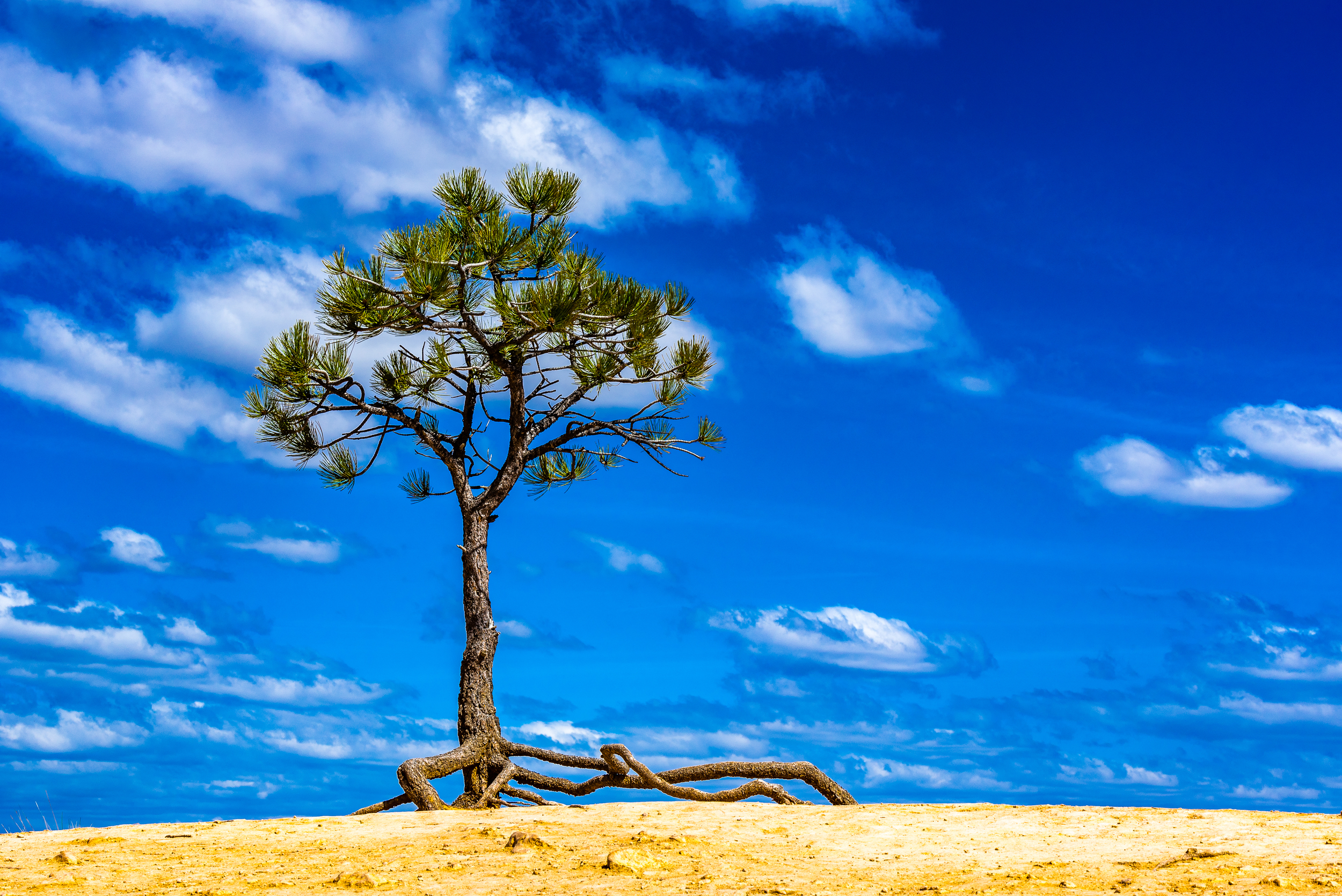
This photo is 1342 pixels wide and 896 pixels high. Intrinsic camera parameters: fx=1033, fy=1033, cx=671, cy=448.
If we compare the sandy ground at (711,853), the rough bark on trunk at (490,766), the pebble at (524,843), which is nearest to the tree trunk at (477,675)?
the rough bark on trunk at (490,766)

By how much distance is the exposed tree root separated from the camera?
34.8ft

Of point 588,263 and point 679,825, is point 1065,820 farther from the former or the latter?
point 588,263

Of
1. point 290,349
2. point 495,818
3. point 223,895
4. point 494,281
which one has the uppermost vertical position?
point 494,281

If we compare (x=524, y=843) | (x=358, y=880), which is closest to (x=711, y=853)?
(x=524, y=843)

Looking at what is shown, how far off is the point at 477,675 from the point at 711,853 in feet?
17.3

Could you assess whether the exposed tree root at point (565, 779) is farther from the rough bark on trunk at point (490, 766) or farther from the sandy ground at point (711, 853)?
the sandy ground at point (711, 853)

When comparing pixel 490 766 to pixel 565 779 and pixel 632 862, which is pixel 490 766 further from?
pixel 632 862

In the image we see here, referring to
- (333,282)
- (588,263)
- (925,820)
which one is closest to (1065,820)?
(925,820)

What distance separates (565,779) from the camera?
460 inches

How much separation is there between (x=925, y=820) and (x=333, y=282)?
8.67 meters

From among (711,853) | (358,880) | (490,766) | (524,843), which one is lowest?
(358,880)

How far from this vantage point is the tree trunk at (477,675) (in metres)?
11.5

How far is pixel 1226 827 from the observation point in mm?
7707

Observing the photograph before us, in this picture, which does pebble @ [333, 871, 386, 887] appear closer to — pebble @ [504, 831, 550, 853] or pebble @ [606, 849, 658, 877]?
pebble @ [504, 831, 550, 853]
